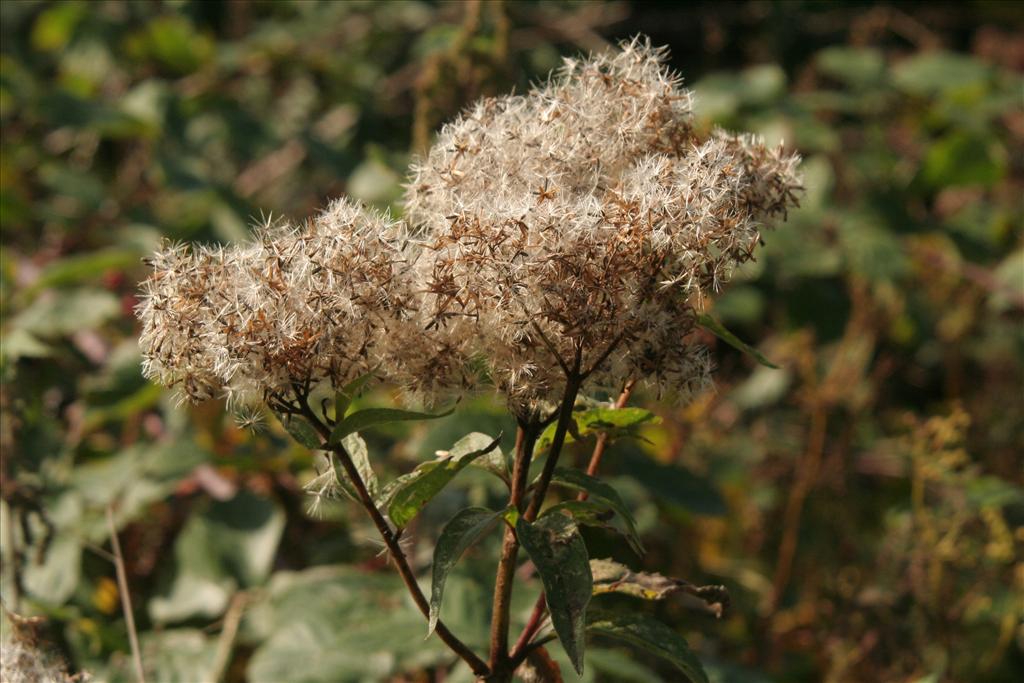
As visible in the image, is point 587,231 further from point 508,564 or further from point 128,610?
point 128,610

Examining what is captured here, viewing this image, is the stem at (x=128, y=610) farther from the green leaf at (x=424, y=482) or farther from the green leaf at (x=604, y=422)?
the green leaf at (x=604, y=422)

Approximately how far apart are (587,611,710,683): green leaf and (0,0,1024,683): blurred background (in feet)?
0.63

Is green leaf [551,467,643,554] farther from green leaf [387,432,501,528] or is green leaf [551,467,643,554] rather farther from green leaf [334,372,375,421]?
green leaf [334,372,375,421]

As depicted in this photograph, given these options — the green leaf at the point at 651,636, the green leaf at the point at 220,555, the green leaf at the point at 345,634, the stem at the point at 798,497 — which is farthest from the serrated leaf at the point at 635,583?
the stem at the point at 798,497

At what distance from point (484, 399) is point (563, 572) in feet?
3.22

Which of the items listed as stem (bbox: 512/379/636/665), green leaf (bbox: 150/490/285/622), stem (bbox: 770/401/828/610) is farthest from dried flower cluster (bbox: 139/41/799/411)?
stem (bbox: 770/401/828/610)

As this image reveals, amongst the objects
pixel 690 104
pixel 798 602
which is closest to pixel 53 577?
pixel 690 104

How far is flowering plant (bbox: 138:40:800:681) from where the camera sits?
0.91 meters

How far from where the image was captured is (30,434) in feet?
6.54

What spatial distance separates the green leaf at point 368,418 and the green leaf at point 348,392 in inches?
1.0

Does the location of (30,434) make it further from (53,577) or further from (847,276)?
(847,276)

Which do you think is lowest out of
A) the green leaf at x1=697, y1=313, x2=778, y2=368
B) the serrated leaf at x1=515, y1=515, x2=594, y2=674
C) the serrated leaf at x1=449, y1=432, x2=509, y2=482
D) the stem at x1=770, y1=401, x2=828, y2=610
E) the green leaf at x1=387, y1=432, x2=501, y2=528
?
the serrated leaf at x1=515, y1=515, x2=594, y2=674

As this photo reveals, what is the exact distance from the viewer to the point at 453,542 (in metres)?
0.95

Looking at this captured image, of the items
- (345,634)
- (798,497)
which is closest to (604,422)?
(345,634)
